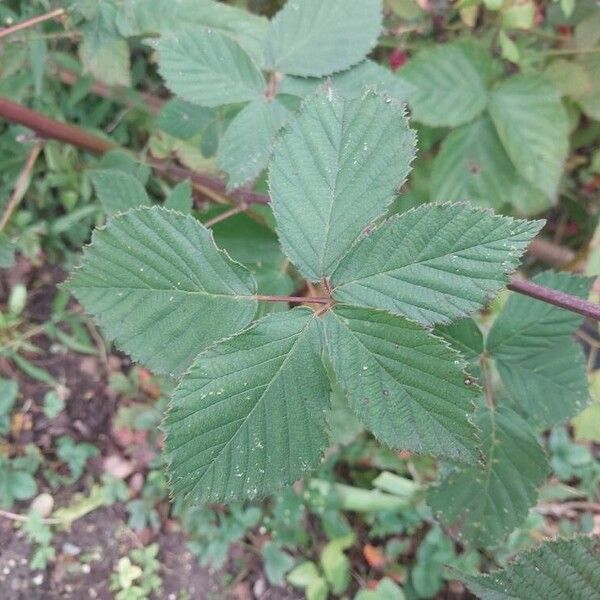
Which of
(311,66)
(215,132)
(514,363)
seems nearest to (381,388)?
(514,363)

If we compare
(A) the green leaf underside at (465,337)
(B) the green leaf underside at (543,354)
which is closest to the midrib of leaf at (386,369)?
(A) the green leaf underside at (465,337)

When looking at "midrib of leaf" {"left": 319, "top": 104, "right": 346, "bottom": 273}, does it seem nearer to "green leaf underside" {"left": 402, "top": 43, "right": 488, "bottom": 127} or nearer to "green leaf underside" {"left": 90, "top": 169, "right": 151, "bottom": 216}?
"green leaf underside" {"left": 90, "top": 169, "right": 151, "bottom": 216}

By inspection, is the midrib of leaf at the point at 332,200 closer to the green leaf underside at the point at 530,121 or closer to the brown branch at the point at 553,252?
the green leaf underside at the point at 530,121

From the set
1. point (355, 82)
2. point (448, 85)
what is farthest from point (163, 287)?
point (448, 85)

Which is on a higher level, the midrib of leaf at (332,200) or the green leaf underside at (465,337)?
A: the midrib of leaf at (332,200)

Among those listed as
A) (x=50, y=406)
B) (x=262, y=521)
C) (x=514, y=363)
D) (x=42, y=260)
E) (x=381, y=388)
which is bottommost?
(x=262, y=521)

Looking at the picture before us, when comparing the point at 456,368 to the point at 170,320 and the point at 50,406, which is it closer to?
the point at 170,320

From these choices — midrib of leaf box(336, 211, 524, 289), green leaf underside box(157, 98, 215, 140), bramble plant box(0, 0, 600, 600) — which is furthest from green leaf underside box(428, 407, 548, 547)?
green leaf underside box(157, 98, 215, 140)
